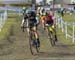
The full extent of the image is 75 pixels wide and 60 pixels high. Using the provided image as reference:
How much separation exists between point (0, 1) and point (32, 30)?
102m

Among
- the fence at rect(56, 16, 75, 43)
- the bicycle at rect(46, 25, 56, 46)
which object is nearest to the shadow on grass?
the bicycle at rect(46, 25, 56, 46)

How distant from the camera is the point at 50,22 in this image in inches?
780

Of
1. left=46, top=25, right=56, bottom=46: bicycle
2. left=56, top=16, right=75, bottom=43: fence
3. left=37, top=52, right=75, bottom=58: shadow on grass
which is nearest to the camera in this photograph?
left=37, top=52, right=75, bottom=58: shadow on grass

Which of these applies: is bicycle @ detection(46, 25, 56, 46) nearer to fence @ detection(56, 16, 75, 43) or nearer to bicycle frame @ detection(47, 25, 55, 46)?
bicycle frame @ detection(47, 25, 55, 46)

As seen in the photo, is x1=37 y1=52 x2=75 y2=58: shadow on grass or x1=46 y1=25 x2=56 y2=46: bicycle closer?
x1=37 y1=52 x2=75 y2=58: shadow on grass

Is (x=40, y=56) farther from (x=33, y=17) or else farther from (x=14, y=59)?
(x=33, y=17)

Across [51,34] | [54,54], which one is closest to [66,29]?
[51,34]

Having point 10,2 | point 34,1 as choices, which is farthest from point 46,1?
point 10,2

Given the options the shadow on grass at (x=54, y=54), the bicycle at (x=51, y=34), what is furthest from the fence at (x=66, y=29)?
the shadow on grass at (x=54, y=54)

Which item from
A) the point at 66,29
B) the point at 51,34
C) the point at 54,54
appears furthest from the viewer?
the point at 66,29

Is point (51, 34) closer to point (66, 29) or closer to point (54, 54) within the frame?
point (54, 54)

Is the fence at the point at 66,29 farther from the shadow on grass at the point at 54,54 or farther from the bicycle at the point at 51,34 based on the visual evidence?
the shadow on grass at the point at 54,54

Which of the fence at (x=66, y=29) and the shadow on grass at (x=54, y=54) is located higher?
the shadow on grass at (x=54, y=54)

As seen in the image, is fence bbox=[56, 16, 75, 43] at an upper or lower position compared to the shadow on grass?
lower
